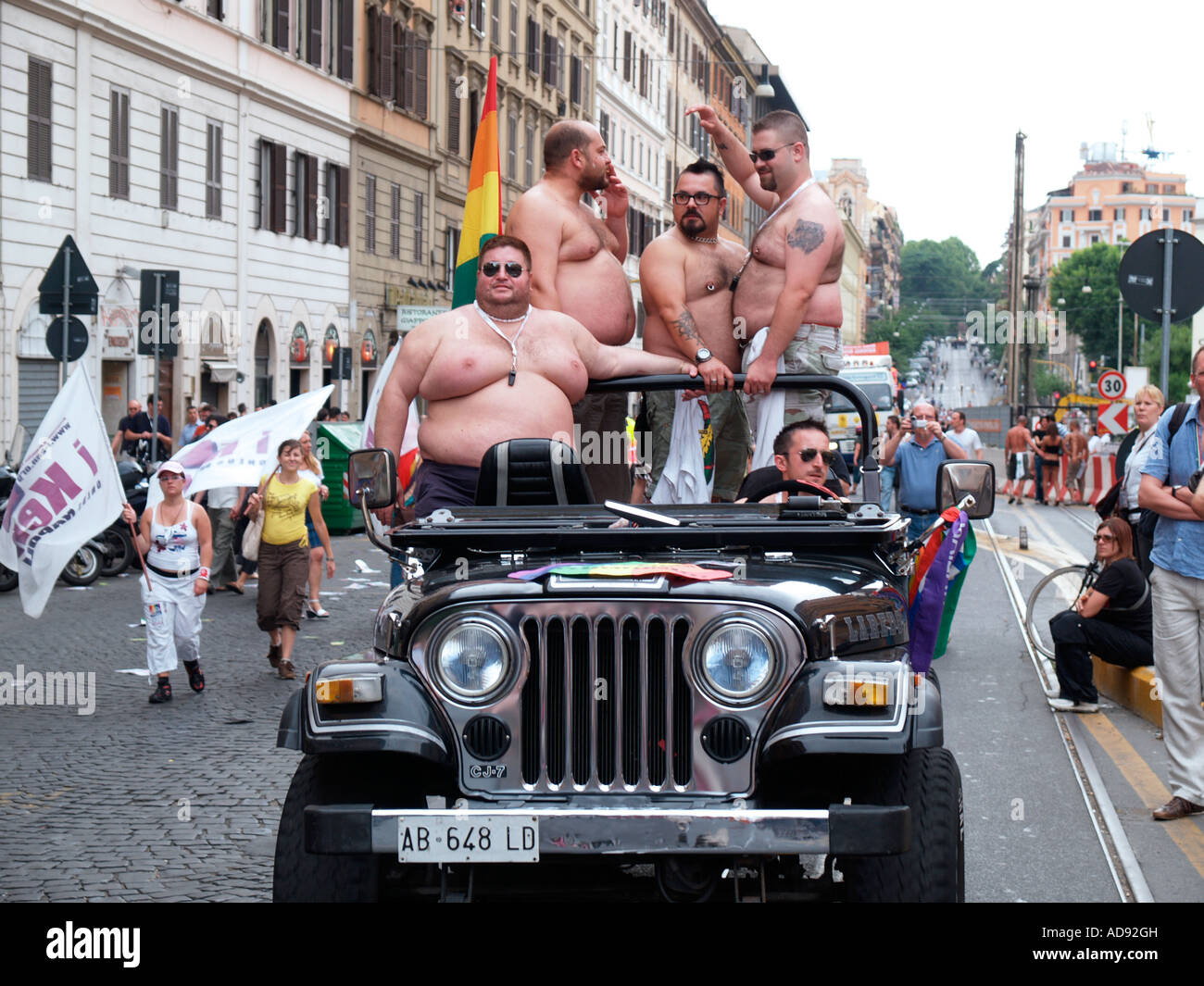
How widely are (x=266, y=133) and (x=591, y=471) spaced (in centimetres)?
2820

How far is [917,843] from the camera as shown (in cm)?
411

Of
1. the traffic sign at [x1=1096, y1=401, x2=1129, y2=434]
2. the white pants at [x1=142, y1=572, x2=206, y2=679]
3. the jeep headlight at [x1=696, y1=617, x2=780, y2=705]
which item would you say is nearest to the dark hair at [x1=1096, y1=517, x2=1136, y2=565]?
the white pants at [x1=142, y1=572, x2=206, y2=679]

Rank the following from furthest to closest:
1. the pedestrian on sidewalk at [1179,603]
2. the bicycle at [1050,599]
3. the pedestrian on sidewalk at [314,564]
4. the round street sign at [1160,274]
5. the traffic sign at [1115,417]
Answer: the traffic sign at [1115,417]
the pedestrian on sidewalk at [314,564]
the round street sign at [1160,274]
the bicycle at [1050,599]
the pedestrian on sidewalk at [1179,603]

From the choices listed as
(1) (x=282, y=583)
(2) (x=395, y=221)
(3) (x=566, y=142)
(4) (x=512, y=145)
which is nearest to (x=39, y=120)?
(1) (x=282, y=583)

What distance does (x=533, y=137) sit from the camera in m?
55.8

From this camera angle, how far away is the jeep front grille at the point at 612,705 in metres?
4.14

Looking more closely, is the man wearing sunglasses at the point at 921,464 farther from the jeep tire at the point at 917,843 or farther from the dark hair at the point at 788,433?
the jeep tire at the point at 917,843

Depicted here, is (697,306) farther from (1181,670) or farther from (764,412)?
(1181,670)

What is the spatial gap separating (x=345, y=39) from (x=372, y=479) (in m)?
34.8

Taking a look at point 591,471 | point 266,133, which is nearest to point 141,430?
point 266,133

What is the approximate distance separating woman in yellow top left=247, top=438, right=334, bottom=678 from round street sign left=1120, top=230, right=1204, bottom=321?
5.96 m

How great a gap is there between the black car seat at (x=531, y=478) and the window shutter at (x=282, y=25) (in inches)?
1196

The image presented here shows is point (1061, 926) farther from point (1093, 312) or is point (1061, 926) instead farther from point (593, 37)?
point (1093, 312)

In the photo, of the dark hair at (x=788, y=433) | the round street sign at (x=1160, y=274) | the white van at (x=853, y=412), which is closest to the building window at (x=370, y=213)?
the white van at (x=853, y=412)
